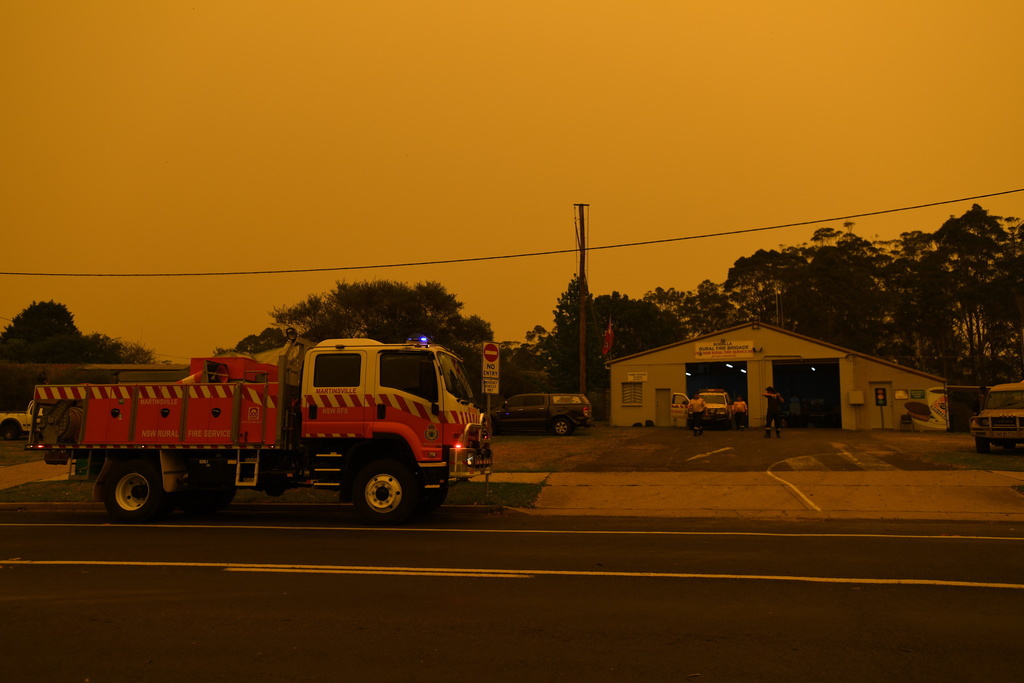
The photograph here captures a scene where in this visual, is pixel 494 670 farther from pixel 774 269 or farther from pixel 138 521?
pixel 774 269

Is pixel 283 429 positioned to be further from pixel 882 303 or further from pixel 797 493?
pixel 882 303

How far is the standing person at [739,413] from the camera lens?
113 feet

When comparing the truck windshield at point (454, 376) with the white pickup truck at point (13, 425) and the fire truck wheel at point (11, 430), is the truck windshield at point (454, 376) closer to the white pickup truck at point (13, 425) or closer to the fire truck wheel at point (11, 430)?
the white pickup truck at point (13, 425)

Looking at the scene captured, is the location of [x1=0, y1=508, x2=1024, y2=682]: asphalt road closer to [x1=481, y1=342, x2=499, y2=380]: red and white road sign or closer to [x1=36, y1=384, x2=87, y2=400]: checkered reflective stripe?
[x1=36, y1=384, x2=87, y2=400]: checkered reflective stripe

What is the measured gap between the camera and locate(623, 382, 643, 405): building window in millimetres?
38406

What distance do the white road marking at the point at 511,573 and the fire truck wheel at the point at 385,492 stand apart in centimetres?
287

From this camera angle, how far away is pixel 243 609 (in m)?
6.15

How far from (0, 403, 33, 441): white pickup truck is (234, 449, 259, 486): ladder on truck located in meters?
25.8

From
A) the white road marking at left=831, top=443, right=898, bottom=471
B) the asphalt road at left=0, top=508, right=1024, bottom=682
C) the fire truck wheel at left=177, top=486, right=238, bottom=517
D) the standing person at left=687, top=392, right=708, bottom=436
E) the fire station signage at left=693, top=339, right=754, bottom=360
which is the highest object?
the fire station signage at left=693, top=339, right=754, bottom=360

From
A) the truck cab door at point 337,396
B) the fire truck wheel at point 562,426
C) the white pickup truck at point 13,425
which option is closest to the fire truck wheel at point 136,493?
→ the truck cab door at point 337,396

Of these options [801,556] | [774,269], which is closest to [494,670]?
[801,556]

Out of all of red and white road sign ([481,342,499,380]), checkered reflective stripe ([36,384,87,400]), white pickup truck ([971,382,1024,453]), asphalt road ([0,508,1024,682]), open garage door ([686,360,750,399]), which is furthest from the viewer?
open garage door ([686,360,750,399])

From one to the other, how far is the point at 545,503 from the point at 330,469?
4009mm

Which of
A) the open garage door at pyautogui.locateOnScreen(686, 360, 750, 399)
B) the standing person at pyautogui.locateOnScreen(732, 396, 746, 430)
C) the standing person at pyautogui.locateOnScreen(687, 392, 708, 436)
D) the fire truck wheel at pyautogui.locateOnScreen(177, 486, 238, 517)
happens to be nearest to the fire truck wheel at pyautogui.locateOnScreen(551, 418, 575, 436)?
the standing person at pyautogui.locateOnScreen(687, 392, 708, 436)
